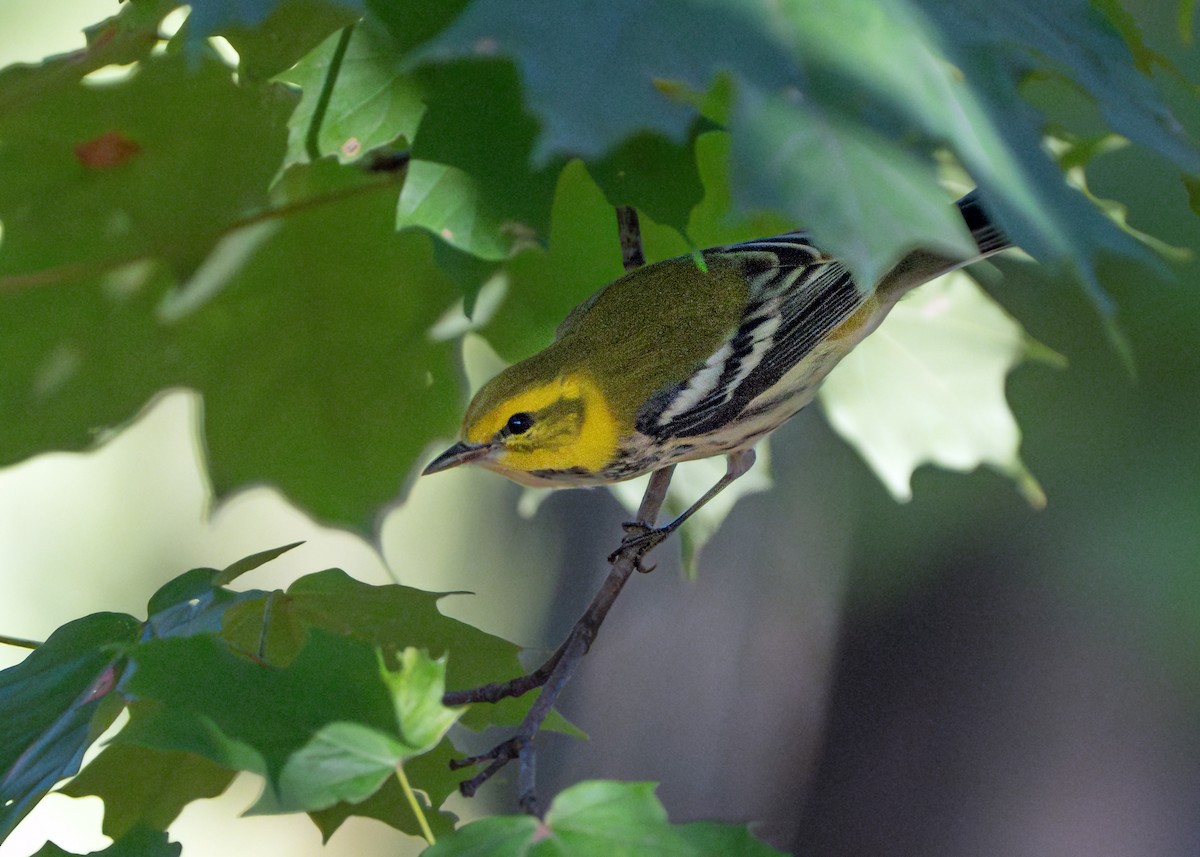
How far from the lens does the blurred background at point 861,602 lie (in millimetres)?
2342

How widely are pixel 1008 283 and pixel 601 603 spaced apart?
2.78 ft

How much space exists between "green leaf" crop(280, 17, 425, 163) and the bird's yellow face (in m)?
0.30

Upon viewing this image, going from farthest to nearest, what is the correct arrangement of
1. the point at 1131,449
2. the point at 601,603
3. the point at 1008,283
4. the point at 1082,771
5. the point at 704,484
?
1. the point at 1131,449
2. the point at 1082,771
3. the point at 1008,283
4. the point at 704,484
5. the point at 601,603

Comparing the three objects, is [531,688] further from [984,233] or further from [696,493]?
[984,233]

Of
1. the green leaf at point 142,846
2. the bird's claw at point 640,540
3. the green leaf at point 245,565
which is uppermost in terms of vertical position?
the green leaf at point 245,565

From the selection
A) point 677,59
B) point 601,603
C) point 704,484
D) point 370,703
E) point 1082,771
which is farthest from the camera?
point 1082,771

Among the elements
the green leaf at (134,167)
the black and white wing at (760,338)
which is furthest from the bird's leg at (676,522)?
the green leaf at (134,167)

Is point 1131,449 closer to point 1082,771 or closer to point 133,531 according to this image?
point 1082,771

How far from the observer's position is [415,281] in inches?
52.1

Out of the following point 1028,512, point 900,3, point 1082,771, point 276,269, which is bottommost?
point 1082,771

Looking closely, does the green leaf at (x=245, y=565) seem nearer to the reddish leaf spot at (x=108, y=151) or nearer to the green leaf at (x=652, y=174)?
the green leaf at (x=652, y=174)

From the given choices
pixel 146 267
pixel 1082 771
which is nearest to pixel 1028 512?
pixel 1082 771

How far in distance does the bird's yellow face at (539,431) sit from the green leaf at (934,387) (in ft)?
1.16

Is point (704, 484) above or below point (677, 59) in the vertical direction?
below
